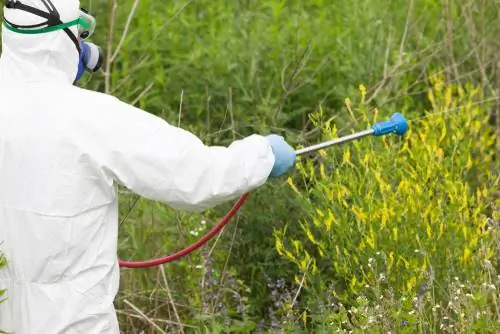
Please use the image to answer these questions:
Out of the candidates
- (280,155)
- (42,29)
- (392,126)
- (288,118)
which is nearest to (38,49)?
(42,29)

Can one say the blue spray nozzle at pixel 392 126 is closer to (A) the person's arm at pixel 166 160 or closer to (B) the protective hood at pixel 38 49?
(A) the person's arm at pixel 166 160

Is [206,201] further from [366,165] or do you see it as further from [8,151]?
[366,165]

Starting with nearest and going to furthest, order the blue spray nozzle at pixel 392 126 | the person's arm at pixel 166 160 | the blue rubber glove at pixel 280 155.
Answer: the person's arm at pixel 166 160 → the blue rubber glove at pixel 280 155 → the blue spray nozzle at pixel 392 126

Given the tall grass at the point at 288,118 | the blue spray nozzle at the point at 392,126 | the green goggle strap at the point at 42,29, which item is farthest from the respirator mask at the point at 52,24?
the tall grass at the point at 288,118

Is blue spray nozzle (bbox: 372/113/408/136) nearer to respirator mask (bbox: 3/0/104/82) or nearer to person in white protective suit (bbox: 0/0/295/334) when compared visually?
person in white protective suit (bbox: 0/0/295/334)

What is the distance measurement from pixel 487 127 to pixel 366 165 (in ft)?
3.97

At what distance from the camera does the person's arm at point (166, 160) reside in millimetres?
2895

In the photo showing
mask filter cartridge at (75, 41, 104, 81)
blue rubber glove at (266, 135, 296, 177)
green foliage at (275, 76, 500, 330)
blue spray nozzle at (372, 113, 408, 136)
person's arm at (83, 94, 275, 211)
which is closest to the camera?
person's arm at (83, 94, 275, 211)

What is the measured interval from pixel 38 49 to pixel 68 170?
1.04 ft

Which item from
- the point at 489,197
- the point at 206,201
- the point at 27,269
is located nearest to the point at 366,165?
the point at 489,197

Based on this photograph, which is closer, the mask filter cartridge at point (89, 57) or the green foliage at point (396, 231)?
the mask filter cartridge at point (89, 57)

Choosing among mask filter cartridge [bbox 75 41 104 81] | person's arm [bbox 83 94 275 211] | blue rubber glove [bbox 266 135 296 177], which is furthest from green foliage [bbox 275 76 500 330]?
mask filter cartridge [bbox 75 41 104 81]

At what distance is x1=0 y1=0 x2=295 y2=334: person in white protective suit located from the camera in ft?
9.54

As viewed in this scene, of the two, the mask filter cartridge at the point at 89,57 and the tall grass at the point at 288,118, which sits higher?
the mask filter cartridge at the point at 89,57
